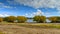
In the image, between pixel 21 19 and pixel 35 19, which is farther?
pixel 35 19

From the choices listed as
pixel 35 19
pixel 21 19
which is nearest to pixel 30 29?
pixel 21 19

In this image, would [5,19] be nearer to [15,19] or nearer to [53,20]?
[15,19]

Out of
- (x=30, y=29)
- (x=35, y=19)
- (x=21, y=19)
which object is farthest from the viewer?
(x=35, y=19)

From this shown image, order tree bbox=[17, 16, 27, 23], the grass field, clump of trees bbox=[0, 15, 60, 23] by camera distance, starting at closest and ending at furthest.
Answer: the grass field, clump of trees bbox=[0, 15, 60, 23], tree bbox=[17, 16, 27, 23]

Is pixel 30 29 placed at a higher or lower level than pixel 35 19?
lower

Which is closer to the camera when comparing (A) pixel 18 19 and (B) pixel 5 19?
(A) pixel 18 19

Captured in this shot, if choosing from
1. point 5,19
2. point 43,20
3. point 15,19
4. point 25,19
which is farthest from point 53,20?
point 5,19

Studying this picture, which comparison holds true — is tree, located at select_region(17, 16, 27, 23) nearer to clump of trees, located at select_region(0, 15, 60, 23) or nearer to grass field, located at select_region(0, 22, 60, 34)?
clump of trees, located at select_region(0, 15, 60, 23)

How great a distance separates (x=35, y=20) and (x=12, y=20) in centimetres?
938

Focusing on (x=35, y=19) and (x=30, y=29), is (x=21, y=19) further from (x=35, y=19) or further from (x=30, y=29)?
(x=30, y=29)

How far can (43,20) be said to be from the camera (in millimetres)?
60406

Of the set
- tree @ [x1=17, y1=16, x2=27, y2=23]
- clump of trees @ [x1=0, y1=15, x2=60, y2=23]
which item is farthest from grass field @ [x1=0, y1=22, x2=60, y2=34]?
tree @ [x1=17, y1=16, x2=27, y2=23]

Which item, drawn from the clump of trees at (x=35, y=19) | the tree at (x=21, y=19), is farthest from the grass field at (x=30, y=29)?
the tree at (x=21, y=19)

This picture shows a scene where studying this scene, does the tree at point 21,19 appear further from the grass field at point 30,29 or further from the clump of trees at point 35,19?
the grass field at point 30,29
